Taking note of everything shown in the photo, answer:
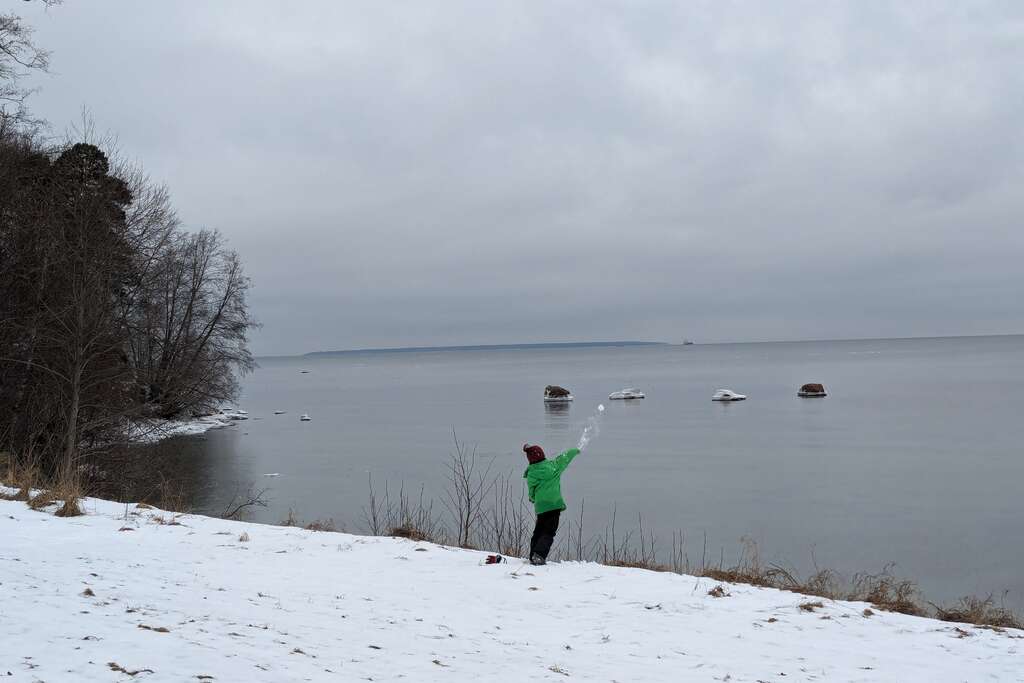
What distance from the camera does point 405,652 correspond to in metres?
5.81

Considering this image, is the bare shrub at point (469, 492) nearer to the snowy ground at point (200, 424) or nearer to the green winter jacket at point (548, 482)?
the green winter jacket at point (548, 482)

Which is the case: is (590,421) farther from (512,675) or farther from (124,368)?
(512,675)

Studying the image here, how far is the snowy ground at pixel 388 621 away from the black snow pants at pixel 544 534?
10.2 inches

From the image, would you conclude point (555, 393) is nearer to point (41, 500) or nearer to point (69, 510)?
point (41, 500)

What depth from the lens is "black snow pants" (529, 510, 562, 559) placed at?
984cm

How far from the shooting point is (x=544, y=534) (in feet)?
32.7

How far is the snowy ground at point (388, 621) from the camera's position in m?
4.95

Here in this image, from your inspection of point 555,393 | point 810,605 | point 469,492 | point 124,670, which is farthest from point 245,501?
point 555,393

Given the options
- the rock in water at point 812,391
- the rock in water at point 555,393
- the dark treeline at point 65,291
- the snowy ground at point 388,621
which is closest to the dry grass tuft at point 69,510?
the snowy ground at point 388,621

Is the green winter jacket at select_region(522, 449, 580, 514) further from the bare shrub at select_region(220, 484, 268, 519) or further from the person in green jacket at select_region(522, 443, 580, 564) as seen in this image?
the bare shrub at select_region(220, 484, 268, 519)

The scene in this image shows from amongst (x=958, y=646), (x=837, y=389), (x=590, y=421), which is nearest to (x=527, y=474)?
(x=958, y=646)

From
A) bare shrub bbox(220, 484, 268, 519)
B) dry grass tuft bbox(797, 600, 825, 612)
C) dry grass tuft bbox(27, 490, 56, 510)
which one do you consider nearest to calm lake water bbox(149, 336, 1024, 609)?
bare shrub bbox(220, 484, 268, 519)

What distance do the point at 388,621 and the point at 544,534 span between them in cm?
357

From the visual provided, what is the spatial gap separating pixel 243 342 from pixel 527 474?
1662 inches
